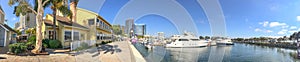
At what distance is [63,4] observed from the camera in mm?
14492

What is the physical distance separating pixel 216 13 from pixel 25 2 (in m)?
11.0

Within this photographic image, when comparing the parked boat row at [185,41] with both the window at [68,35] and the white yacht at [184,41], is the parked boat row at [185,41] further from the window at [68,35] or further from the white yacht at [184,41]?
the window at [68,35]

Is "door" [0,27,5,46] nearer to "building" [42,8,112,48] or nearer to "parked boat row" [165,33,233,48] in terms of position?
"building" [42,8,112,48]

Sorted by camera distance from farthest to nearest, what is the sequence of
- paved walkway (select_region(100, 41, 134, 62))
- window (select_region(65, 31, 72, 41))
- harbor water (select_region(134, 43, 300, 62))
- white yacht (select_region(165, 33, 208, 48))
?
white yacht (select_region(165, 33, 208, 48)) → harbor water (select_region(134, 43, 300, 62)) → window (select_region(65, 31, 72, 41)) → paved walkway (select_region(100, 41, 134, 62))

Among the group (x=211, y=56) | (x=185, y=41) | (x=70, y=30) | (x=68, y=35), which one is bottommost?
(x=211, y=56)

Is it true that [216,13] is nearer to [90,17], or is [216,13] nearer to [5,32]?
[90,17]

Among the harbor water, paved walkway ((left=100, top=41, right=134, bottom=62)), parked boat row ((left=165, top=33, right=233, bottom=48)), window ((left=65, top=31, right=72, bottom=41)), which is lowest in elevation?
the harbor water

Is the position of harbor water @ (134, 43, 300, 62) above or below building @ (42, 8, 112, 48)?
below

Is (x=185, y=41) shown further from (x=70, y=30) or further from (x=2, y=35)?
(x=2, y=35)

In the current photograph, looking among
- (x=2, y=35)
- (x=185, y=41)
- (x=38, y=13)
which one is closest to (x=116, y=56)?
(x=38, y=13)

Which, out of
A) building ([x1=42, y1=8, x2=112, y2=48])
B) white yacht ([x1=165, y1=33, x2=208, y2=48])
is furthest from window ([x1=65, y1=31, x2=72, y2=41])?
white yacht ([x1=165, y1=33, x2=208, y2=48])

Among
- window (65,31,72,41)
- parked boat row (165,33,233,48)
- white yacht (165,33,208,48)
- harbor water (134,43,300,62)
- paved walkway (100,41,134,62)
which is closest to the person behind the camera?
paved walkway (100,41,134,62)

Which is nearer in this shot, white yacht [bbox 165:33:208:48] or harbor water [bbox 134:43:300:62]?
harbor water [bbox 134:43:300:62]

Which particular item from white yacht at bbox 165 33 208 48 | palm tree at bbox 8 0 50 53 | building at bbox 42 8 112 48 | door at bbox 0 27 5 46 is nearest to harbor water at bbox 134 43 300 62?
building at bbox 42 8 112 48
